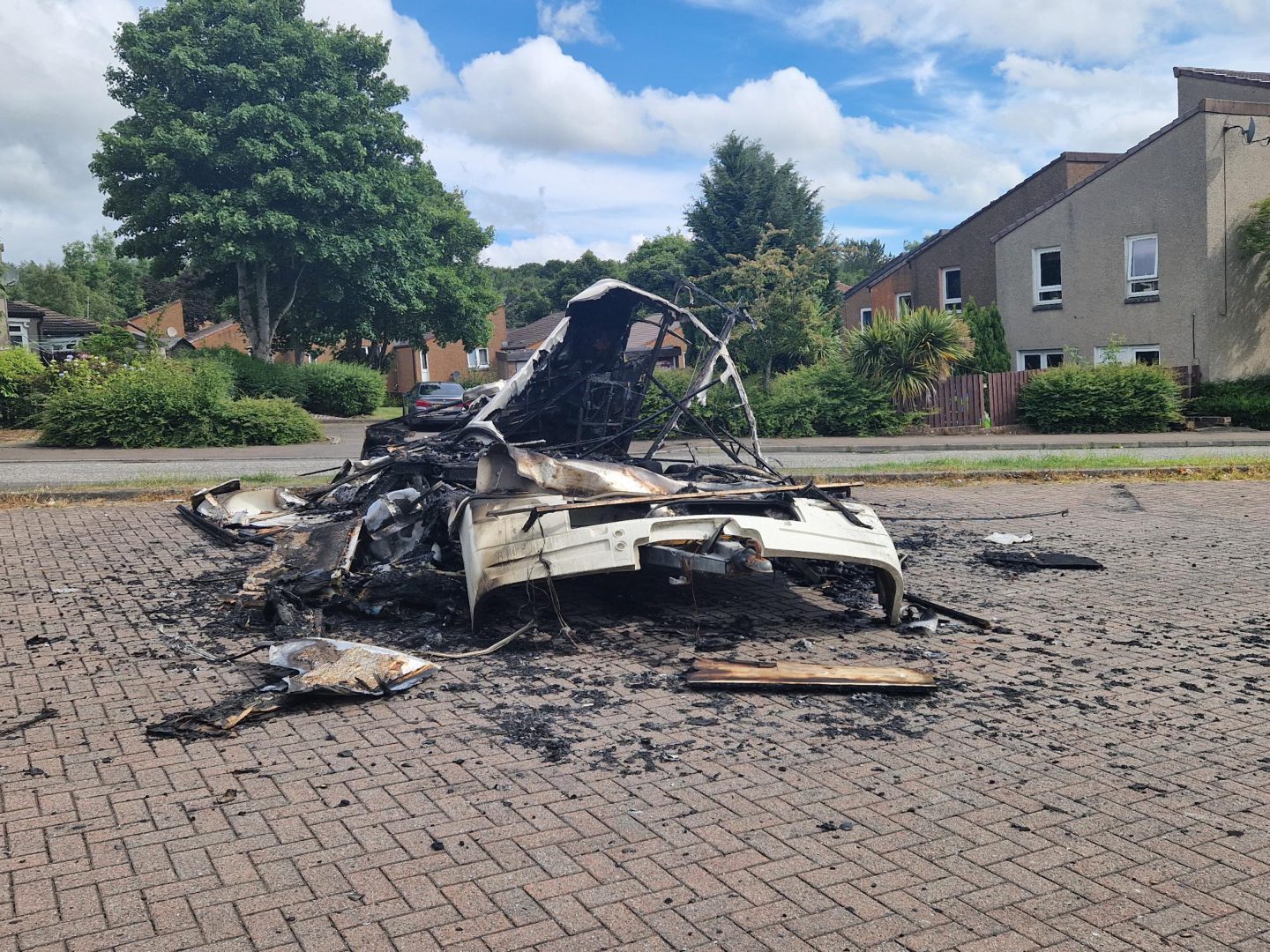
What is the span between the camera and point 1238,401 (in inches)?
936

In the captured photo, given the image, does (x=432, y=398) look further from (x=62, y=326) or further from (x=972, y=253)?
(x=62, y=326)

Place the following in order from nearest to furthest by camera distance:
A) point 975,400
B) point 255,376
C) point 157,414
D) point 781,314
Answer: point 157,414 → point 975,400 → point 781,314 → point 255,376

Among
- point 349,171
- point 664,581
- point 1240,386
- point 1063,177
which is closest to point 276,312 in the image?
point 349,171

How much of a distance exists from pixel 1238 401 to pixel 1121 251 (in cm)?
607

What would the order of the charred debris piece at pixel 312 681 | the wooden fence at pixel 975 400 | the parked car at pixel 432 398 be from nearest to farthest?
the charred debris piece at pixel 312 681 < the wooden fence at pixel 975 400 < the parked car at pixel 432 398

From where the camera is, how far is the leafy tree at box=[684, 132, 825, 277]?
40.7 meters

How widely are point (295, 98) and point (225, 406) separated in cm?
1489

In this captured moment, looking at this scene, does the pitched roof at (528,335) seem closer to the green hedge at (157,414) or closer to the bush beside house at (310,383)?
the bush beside house at (310,383)

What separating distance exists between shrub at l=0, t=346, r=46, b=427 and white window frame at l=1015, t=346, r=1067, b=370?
25.8 meters

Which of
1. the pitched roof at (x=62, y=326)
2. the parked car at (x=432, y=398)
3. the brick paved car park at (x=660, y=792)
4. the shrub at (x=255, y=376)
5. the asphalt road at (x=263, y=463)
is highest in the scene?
the pitched roof at (x=62, y=326)

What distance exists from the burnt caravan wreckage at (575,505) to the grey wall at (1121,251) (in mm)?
22242

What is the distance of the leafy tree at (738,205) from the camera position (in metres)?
40.7

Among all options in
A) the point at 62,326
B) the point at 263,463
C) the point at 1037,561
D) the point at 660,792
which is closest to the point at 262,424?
the point at 263,463

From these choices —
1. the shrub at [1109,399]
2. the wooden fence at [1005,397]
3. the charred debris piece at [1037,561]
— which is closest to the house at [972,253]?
the wooden fence at [1005,397]
